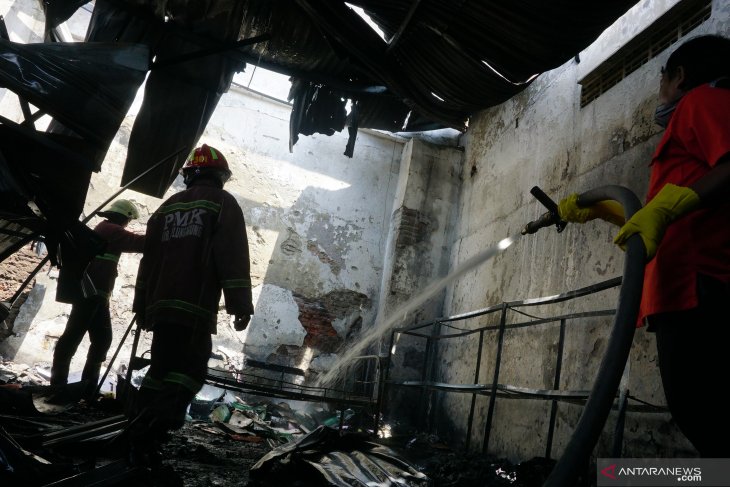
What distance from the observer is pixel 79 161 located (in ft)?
7.87

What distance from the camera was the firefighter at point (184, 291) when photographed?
8.02 ft

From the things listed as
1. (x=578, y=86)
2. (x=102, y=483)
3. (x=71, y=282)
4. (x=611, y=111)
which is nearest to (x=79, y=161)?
(x=71, y=282)

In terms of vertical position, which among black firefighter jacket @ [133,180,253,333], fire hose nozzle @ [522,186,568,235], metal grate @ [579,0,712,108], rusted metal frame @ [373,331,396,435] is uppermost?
metal grate @ [579,0,712,108]

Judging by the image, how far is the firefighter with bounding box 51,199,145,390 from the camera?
4.50 m

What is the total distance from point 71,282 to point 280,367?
3.69 meters

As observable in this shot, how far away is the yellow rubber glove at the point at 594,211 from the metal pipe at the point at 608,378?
69cm

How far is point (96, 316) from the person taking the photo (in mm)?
4656

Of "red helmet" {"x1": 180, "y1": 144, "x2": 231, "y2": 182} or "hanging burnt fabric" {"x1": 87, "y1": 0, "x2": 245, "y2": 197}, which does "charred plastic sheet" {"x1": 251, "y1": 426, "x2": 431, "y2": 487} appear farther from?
"hanging burnt fabric" {"x1": 87, "y1": 0, "x2": 245, "y2": 197}

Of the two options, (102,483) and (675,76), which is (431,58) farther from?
(102,483)

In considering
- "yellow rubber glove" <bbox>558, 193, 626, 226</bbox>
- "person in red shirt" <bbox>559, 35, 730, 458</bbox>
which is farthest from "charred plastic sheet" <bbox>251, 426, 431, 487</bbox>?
"yellow rubber glove" <bbox>558, 193, 626, 226</bbox>

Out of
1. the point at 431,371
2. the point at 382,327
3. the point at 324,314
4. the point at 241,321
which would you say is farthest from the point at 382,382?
the point at 324,314

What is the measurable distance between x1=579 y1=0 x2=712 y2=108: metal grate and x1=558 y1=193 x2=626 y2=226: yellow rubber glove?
1.75 meters

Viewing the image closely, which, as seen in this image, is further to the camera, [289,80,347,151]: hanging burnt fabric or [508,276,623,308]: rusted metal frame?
[289,80,347,151]: hanging burnt fabric

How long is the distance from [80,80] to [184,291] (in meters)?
1.29
